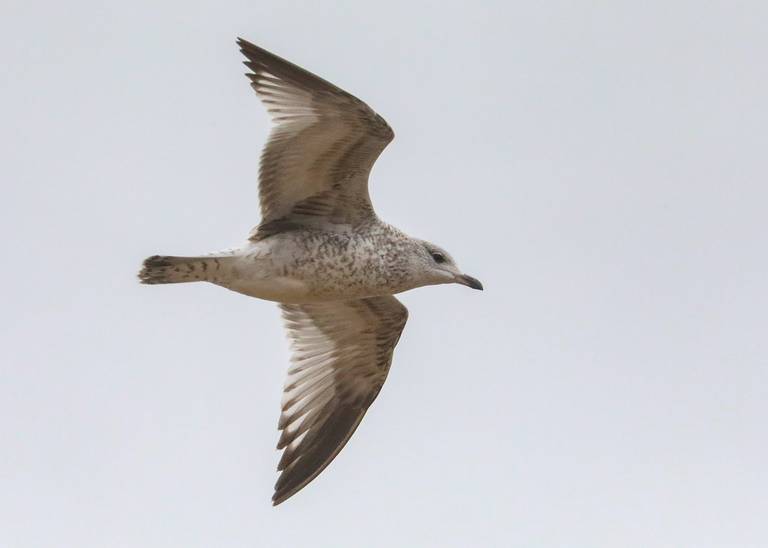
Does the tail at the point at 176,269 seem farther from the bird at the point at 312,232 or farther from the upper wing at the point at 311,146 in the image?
the upper wing at the point at 311,146

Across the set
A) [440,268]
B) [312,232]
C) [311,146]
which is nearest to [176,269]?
[312,232]

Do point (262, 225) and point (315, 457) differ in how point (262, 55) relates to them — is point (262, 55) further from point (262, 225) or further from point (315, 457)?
point (315, 457)

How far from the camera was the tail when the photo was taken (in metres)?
9.88

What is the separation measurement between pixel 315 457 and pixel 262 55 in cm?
326

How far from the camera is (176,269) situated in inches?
390

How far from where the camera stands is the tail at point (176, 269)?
9883 mm

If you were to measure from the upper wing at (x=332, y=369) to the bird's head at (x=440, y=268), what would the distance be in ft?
2.74

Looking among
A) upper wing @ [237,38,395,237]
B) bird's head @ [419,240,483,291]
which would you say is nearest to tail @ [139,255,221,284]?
upper wing @ [237,38,395,237]

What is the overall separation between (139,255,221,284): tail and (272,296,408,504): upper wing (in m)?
1.74

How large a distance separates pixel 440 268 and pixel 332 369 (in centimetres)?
154

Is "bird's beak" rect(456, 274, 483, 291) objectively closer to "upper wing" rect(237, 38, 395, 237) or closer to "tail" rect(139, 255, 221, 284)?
"upper wing" rect(237, 38, 395, 237)

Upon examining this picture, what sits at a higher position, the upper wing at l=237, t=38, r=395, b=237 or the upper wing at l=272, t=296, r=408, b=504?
the upper wing at l=237, t=38, r=395, b=237

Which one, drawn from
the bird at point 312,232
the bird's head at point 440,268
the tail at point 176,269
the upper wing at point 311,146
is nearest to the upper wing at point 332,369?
the bird at point 312,232

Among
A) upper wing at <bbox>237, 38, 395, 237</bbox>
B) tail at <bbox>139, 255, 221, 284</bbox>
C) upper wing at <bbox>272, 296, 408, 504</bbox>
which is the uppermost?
upper wing at <bbox>237, 38, 395, 237</bbox>
